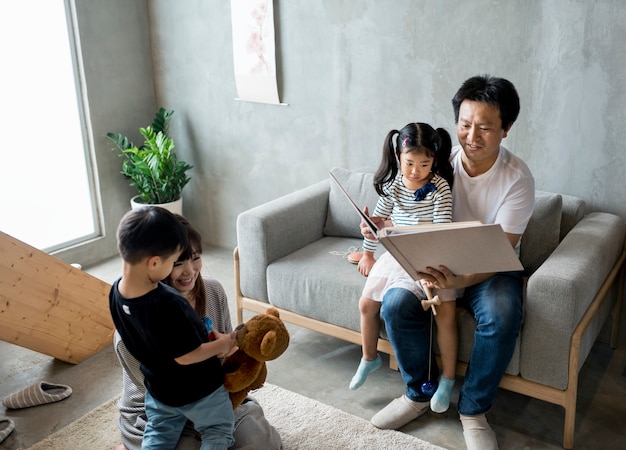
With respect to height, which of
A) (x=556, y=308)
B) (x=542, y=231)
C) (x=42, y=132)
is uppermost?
(x=42, y=132)

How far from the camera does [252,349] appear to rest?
2070mm

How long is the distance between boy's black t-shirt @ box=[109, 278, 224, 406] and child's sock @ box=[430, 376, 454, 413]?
2.85 feet

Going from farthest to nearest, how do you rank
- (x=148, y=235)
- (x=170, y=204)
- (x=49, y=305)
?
(x=170, y=204) < (x=49, y=305) < (x=148, y=235)

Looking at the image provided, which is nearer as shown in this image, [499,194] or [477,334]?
[477,334]

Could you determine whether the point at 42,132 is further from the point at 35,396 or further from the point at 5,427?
the point at 5,427

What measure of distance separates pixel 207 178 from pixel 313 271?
1.71 meters

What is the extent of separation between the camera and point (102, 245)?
4387 millimetres

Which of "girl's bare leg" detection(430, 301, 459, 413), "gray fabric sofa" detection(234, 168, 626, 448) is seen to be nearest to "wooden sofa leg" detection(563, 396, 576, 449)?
"gray fabric sofa" detection(234, 168, 626, 448)

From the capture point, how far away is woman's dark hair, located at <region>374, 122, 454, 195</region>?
2582 millimetres

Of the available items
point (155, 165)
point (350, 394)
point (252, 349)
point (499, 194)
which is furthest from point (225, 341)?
point (155, 165)

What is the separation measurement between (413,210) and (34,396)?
1690 millimetres

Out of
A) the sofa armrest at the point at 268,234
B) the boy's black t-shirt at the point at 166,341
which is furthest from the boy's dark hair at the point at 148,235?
the sofa armrest at the point at 268,234

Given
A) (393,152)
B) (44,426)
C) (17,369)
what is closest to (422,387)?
(393,152)

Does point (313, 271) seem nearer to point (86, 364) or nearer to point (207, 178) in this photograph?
point (86, 364)
